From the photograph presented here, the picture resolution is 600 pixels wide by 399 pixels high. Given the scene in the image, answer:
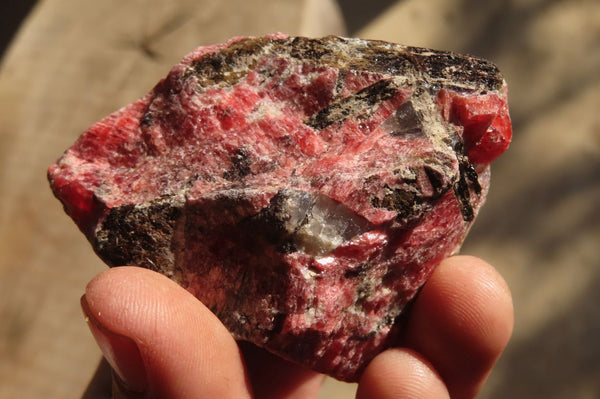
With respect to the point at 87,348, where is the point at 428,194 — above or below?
above

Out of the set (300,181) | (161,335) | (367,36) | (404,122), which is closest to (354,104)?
(404,122)

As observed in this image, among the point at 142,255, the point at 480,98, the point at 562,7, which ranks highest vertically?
the point at 562,7

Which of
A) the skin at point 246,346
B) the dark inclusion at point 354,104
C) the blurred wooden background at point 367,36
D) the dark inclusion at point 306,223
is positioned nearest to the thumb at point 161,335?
the skin at point 246,346

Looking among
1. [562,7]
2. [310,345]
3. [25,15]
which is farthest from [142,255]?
[562,7]

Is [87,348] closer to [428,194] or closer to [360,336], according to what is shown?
[360,336]

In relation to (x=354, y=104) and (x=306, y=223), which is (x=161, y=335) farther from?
(x=354, y=104)

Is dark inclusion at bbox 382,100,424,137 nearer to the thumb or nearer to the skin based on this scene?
the skin

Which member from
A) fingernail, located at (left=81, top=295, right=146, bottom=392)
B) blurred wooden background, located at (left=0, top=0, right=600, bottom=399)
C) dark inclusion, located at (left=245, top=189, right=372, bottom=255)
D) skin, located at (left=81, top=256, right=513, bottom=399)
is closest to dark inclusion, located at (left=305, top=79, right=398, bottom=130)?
dark inclusion, located at (left=245, top=189, right=372, bottom=255)
